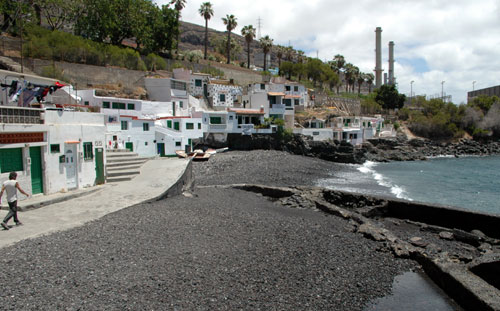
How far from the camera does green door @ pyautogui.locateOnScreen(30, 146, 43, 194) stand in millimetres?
13477

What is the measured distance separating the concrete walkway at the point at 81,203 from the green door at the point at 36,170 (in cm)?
37

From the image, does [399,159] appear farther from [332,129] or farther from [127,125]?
[127,125]

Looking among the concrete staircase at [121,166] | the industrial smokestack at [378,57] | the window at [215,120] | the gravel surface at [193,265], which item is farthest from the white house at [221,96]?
the industrial smokestack at [378,57]

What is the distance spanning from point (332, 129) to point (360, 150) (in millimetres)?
5691

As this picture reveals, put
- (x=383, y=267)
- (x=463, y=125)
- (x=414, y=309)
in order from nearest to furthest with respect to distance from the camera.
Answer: (x=414, y=309)
(x=383, y=267)
(x=463, y=125)

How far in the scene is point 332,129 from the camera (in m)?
54.6

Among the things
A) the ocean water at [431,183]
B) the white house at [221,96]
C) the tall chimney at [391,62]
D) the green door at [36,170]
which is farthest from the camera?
the tall chimney at [391,62]

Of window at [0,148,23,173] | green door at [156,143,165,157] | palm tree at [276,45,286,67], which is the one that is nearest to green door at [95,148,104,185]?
window at [0,148,23,173]

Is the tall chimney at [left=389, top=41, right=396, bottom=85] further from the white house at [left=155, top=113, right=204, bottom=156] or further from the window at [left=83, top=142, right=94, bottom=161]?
the window at [left=83, top=142, right=94, bottom=161]

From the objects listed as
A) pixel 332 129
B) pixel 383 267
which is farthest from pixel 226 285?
pixel 332 129

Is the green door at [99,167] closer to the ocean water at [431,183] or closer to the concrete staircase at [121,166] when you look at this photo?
the concrete staircase at [121,166]

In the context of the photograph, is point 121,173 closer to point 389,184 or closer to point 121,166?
point 121,166

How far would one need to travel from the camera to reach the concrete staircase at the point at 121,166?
18256 mm

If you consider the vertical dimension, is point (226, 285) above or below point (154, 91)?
below
